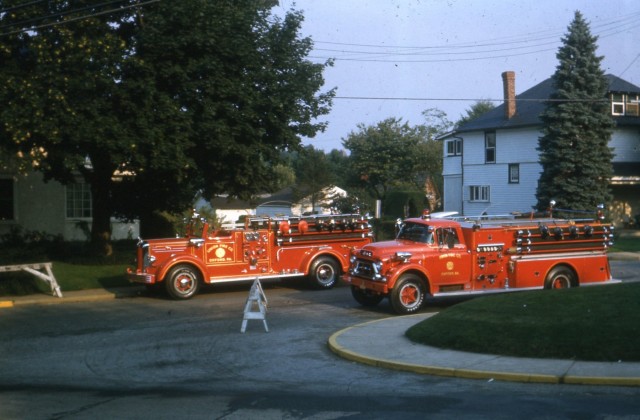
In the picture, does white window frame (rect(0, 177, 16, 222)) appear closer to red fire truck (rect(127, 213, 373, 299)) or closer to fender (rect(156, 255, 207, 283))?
red fire truck (rect(127, 213, 373, 299))

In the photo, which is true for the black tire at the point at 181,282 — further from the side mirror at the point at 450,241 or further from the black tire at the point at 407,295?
the side mirror at the point at 450,241

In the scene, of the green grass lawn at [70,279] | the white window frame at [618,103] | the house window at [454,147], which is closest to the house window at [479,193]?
the house window at [454,147]

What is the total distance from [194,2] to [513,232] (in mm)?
10242

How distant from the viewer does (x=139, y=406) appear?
9.55m

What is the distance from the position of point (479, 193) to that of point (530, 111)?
21.1 ft

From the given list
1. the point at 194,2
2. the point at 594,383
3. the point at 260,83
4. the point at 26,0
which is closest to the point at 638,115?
the point at 260,83

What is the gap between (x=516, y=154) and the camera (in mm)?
48062

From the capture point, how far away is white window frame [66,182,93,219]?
33.8 m

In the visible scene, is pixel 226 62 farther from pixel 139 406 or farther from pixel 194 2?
pixel 139 406

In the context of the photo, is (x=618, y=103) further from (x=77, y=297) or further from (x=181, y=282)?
(x=77, y=297)

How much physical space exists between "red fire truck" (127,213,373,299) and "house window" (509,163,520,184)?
2729 centimetres

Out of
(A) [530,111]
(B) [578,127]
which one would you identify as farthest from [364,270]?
(A) [530,111]

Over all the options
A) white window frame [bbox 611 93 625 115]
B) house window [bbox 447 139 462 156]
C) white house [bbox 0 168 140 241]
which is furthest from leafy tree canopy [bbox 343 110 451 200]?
white house [bbox 0 168 140 241]

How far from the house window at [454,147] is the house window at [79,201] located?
90.0 ft
